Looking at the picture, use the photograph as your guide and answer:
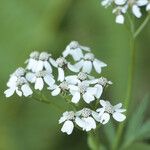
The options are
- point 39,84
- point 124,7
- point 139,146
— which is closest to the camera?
point 39,84

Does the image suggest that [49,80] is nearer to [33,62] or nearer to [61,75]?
[61,75]

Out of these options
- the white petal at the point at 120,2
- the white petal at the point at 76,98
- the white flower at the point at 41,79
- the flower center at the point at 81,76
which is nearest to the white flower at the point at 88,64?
the flower center at the point at 81,76

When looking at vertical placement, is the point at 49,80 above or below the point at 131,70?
above

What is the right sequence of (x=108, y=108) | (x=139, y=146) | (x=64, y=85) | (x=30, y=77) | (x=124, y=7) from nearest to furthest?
1. (x=108, y=108)
2. (x=64, y=85)
3. (x=30, y=77)
4. (x=124, y=7)
5. (x=139, y=146)

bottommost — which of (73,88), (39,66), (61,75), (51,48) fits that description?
(73,88)

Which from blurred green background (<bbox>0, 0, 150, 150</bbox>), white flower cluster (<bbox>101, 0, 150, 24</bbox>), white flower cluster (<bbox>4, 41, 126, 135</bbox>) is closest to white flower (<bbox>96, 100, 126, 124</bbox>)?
white flower cluster (<bbox>4, 41, 126, 135</bbox>)

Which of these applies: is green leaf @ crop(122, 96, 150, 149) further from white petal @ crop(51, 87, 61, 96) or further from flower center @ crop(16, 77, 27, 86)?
flower center @ crop(16, 77, 27, 86)

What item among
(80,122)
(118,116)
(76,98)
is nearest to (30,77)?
(76,98)
